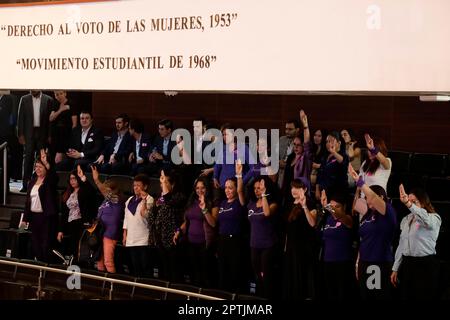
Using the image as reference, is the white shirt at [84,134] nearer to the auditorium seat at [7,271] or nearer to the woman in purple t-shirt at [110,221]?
the woman in purple t-shirt at [110,221]

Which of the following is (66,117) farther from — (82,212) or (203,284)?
(203,284)

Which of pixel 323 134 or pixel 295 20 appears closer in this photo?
pixel 295 20

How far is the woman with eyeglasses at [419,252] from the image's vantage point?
7.87 meters

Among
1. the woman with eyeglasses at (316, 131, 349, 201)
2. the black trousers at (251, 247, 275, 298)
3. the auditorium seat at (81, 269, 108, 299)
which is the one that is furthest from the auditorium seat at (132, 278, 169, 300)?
the woman with eyeglasses at (316, 131, 349, 201)

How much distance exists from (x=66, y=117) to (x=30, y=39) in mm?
7507

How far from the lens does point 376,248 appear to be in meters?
8.23

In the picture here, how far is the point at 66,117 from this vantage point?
12680 mm

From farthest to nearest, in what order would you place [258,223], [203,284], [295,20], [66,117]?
[66,117], [203,284], [258,223], [295,20]

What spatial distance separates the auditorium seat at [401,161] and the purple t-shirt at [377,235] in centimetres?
210

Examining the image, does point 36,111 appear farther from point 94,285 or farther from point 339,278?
point 339,278

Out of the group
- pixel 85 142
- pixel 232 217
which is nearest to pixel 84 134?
pixel 85 142

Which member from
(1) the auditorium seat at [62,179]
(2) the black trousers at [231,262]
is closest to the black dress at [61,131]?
(1) the auditorium seat at [62,179]

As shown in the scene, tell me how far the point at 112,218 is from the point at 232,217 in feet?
5.73

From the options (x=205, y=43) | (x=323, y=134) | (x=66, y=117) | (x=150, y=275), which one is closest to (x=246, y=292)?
(x=150, y=275)
